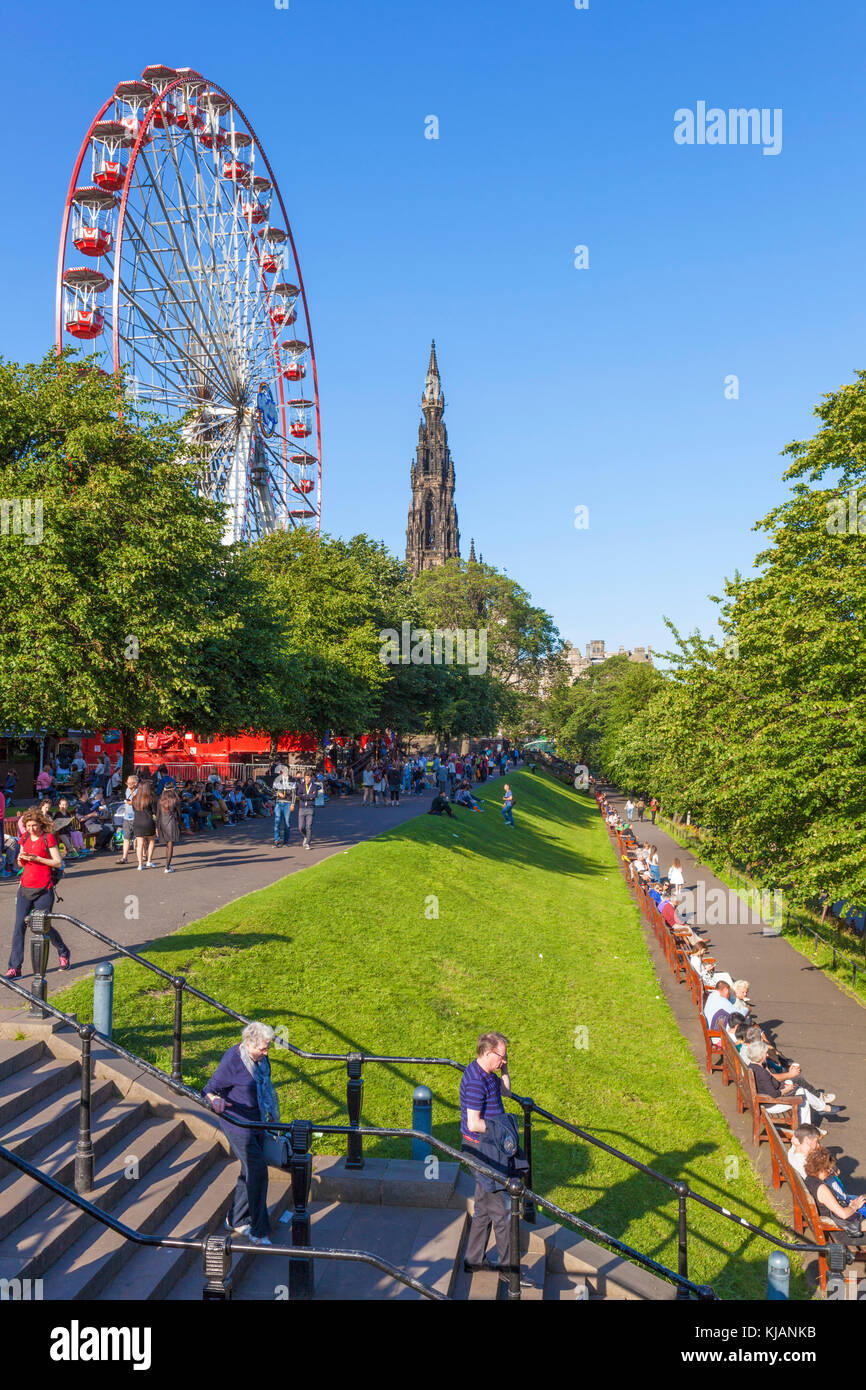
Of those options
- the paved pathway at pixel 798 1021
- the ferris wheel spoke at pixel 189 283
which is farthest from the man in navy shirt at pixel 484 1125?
the ferris wheel spoke at pixel 189 283

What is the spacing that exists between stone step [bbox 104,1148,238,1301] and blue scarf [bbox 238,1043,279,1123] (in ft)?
3.32

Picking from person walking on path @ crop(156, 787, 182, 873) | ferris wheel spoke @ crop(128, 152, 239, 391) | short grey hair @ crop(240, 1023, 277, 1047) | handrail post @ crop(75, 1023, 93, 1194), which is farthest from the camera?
ferris wheel spoke @ crop(128, 152, 239, 391)

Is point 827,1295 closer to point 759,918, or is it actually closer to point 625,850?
point 759,918

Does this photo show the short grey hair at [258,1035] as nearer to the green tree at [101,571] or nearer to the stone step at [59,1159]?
the stone step at [59,1159]

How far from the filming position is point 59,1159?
6656mm

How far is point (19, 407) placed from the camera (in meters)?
19.6

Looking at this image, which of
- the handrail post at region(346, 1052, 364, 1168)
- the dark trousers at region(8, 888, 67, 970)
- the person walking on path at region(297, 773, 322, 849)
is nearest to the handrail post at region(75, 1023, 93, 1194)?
the handrail post at region(346, 1052, 364, 1168)

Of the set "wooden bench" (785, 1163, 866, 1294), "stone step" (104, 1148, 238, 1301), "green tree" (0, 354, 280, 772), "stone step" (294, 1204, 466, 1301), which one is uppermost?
"green tree" (0, 354, 280, 772)

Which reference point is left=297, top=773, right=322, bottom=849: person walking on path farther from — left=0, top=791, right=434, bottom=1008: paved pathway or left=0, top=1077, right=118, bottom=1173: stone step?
left=0, top=1077, right=118, bottom=1173: stone step

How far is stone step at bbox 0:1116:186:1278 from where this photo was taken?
5578 mm

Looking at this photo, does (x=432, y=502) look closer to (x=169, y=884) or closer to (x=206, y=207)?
(x=206, y=207)

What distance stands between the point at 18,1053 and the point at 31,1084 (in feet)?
1.36

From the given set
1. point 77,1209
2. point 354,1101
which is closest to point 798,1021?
point 354,1101

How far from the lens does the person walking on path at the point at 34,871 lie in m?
9.60
